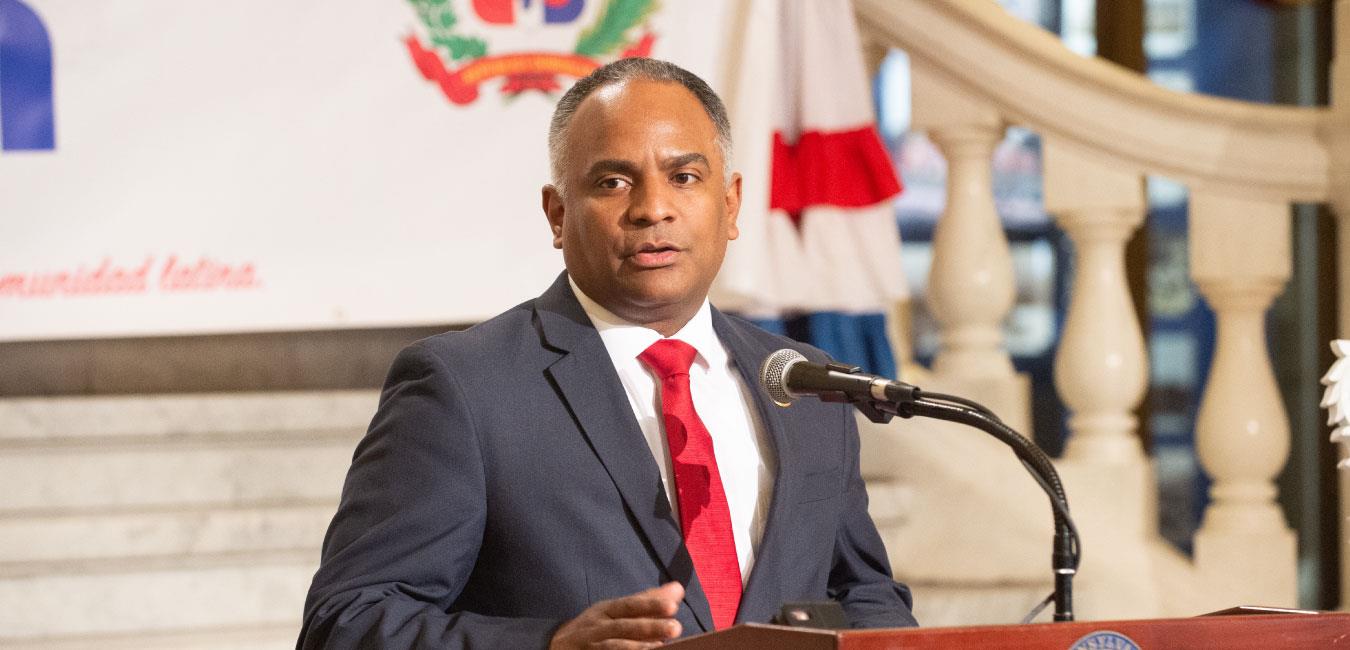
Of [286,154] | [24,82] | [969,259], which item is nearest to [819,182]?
[969,259]

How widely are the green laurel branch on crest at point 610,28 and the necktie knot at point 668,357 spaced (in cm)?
171

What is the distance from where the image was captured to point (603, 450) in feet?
5.54

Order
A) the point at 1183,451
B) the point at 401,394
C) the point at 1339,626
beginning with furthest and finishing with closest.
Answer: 1. the point at 1183,451
2. the point at 401,394
3. the point at 1339,626

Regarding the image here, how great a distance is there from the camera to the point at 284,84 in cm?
328

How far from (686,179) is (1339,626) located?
79 centimetres

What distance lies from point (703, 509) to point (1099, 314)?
6.08ft

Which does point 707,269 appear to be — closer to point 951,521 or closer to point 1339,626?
point 1339,626

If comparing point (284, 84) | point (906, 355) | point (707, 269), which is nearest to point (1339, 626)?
point (707, 269)

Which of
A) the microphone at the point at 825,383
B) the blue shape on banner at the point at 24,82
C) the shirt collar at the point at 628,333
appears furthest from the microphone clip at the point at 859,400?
the blue shape on banner at the point at 24,82

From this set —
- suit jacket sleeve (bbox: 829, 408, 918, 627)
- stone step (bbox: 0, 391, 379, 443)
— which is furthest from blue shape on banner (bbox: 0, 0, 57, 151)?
suit jacket sleeve (bbox: 829, 408, 918, 627)

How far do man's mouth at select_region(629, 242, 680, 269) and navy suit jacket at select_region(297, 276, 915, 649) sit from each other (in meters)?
0.11

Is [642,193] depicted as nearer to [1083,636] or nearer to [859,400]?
[859,400]

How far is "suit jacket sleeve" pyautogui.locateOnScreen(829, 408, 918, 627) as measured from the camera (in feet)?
6.15

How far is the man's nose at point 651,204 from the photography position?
1.70m
